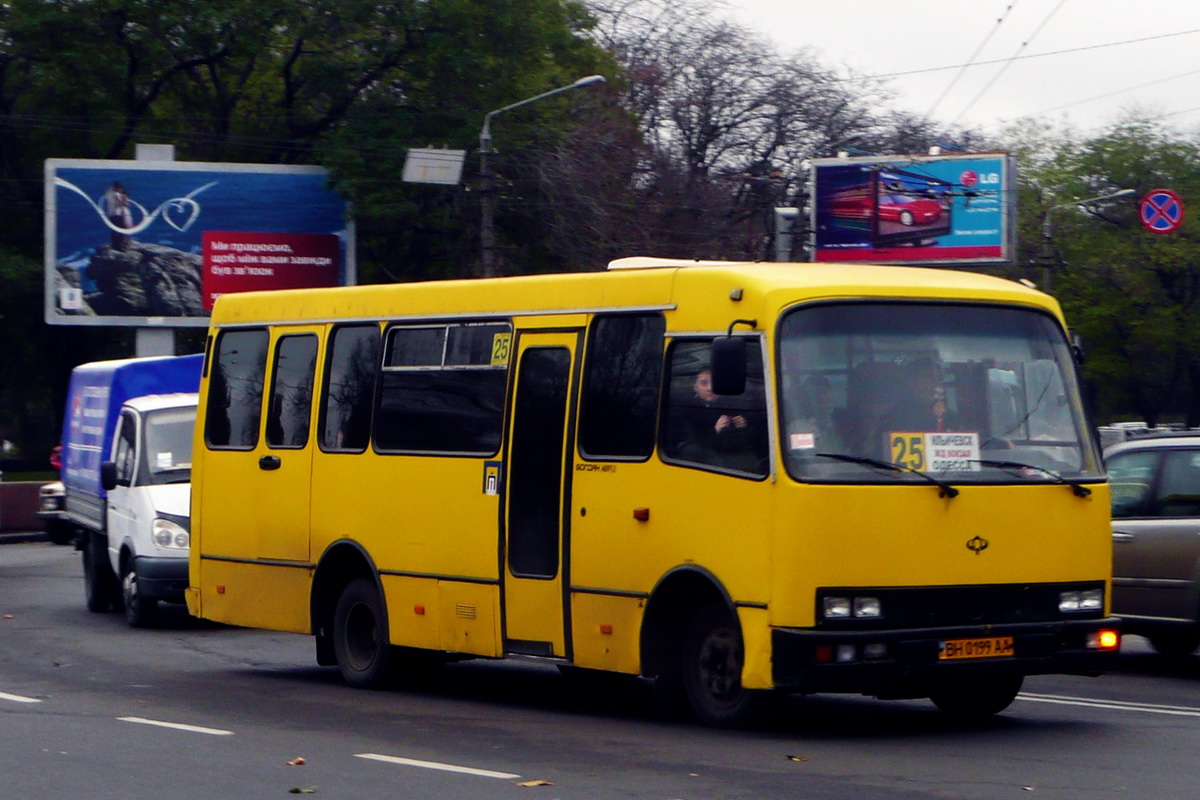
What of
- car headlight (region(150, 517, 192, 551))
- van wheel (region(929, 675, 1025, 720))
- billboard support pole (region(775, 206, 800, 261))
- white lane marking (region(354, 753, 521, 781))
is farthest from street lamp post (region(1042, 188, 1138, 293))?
white lane marking (region(354, 753, 521, 781))

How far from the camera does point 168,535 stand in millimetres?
16594

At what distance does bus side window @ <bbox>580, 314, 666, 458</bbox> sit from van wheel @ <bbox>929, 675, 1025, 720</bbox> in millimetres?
2136

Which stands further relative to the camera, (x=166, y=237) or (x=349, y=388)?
(x=166, y=237)

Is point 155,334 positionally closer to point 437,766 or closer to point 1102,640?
point 437,766

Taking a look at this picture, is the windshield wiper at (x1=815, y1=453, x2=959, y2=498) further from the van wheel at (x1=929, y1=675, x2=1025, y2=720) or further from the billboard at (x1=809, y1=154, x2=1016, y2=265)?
the billboard at (x1=809, y1=154, x2=1016, y2=265)

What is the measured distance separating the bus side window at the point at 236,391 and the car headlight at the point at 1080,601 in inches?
240

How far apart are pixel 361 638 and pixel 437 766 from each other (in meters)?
3.86

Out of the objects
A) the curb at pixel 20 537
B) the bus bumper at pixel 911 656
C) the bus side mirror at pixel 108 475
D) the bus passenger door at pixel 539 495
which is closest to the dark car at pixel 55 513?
the curb at pixel 20 537

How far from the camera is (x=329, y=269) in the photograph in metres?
37.8

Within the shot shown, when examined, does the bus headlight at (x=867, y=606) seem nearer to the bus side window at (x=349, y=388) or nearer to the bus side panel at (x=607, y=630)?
the bus side panel at (x=607, y=630)

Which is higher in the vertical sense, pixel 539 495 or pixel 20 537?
pixel 539 495

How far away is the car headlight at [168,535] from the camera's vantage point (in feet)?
54.4

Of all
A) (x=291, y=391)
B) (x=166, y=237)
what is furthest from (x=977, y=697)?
(x=166, y=237)

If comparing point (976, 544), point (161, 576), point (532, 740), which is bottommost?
point (532, 740)
